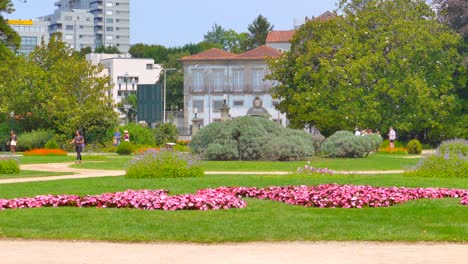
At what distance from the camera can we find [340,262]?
11984 millimetres

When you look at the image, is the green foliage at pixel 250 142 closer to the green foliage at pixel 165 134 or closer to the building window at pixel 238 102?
the green foliage at pixel 165 134

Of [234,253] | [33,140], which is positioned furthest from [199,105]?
[234,253]

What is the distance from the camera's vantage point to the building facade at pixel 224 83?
10212 cm

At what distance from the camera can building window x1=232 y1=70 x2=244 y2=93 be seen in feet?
337

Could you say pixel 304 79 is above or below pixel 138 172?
above

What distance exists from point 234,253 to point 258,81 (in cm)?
8977

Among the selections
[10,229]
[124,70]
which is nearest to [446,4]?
[10,229]

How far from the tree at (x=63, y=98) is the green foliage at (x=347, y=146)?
915 inches

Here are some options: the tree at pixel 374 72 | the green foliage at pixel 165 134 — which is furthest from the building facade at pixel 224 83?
the green foliage at pixel 165 134

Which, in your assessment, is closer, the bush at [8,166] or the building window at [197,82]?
the bush at [8,166]

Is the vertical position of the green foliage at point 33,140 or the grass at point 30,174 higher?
the green foliage at point 33,140

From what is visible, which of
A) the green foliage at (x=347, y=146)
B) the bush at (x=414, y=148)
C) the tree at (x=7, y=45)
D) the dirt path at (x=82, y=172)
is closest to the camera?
the tree at (x=7, y=45)

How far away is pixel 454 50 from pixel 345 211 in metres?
46.5

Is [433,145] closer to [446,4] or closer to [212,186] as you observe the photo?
[446,4]
